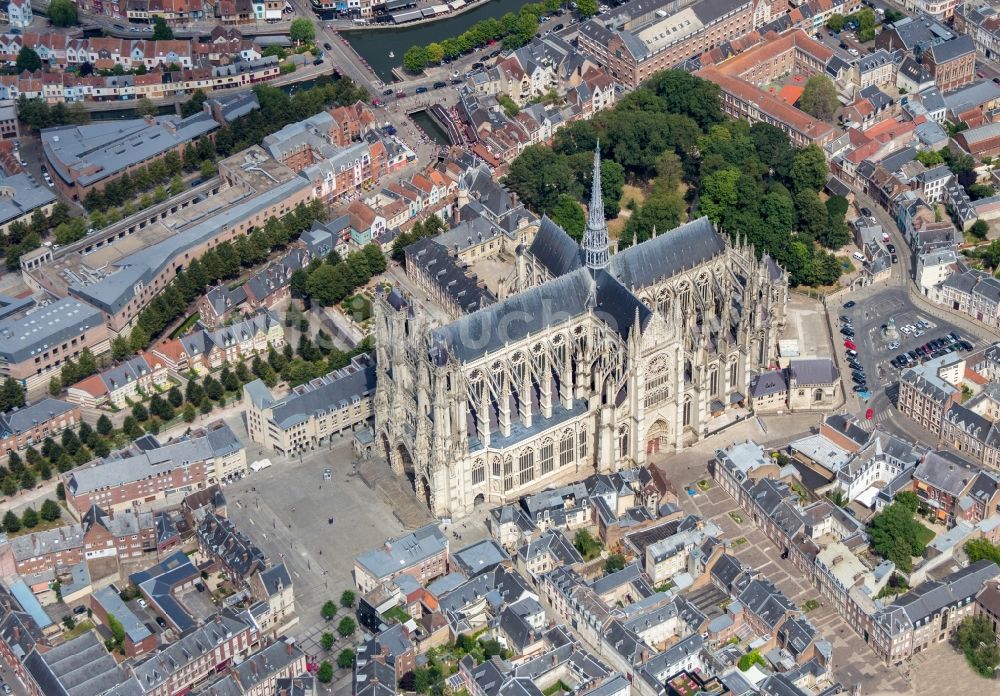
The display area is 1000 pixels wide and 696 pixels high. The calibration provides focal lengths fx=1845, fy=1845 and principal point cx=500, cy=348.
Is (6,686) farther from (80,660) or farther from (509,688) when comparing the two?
(509,688)

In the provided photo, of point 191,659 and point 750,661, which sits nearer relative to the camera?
point 191,659

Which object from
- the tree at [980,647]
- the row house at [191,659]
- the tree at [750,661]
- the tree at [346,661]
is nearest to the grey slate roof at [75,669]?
the row house at [191,659]

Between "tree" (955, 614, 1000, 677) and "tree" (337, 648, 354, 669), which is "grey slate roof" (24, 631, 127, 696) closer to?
"tree" (337, 648, 354, 669)

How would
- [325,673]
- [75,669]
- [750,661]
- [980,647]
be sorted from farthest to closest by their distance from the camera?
[980,647], [750,661], [325,673], [75,669]

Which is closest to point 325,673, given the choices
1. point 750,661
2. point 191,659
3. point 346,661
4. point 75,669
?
point 346,661

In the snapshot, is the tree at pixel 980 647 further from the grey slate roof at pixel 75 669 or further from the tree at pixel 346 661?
the grey slate roof at pixel 75 669

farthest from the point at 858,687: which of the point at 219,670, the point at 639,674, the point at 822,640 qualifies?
the point at 219,670

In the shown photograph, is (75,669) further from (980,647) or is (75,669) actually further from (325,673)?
(980,647)
